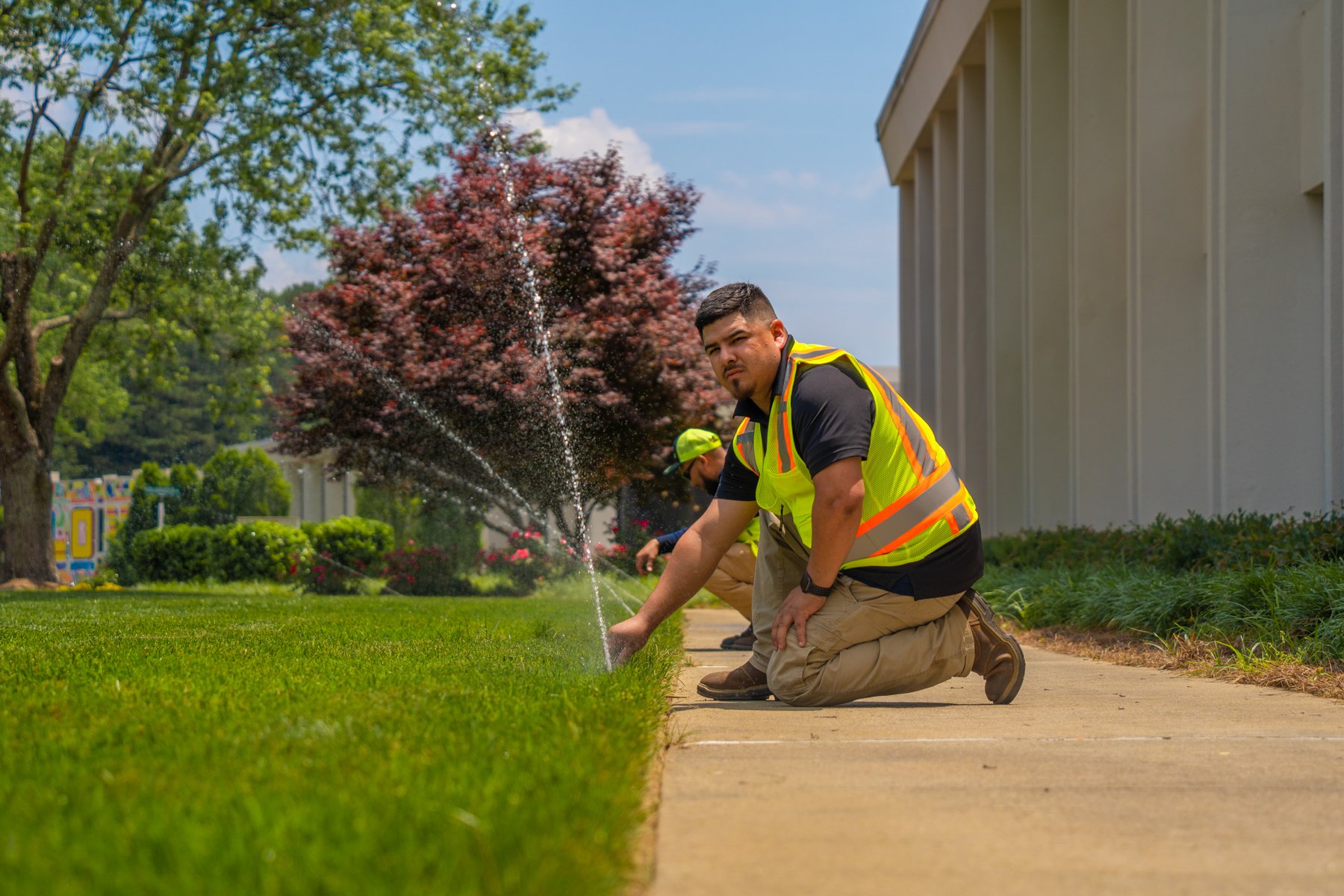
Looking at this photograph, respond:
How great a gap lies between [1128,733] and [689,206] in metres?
14.5

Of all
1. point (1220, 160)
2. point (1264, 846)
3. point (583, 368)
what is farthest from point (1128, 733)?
point (583, 368)

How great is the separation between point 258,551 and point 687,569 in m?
16.1

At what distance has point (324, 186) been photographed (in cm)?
1623

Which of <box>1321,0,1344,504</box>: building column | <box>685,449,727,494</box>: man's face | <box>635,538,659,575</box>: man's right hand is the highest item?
<box>1321,0,1344,504</box>: building column

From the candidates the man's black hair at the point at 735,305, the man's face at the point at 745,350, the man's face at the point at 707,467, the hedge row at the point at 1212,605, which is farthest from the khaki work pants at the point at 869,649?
the man's face at the point at 707,467

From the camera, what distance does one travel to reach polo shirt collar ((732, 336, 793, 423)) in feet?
14.0

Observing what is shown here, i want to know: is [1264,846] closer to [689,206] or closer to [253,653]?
[253,653]

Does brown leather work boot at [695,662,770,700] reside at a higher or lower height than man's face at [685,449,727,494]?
lower

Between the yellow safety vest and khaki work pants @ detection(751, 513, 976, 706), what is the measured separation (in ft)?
0.48

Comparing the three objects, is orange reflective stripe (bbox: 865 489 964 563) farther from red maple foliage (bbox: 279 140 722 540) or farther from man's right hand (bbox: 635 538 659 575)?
red maple foliage (bbox: 279 140 722 540)

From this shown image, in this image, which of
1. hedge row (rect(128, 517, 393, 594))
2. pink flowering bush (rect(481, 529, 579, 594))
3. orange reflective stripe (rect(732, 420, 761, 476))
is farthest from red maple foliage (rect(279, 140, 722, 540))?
orange reflective stripe (rect(732, 420, 761, 476))

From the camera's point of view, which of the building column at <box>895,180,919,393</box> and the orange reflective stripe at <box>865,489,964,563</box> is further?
the building column at <box>895,180,919,393</box>

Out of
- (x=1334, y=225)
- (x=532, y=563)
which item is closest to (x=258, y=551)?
(x=532, y=563)

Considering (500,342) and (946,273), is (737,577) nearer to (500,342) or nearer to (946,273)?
(500,342)
